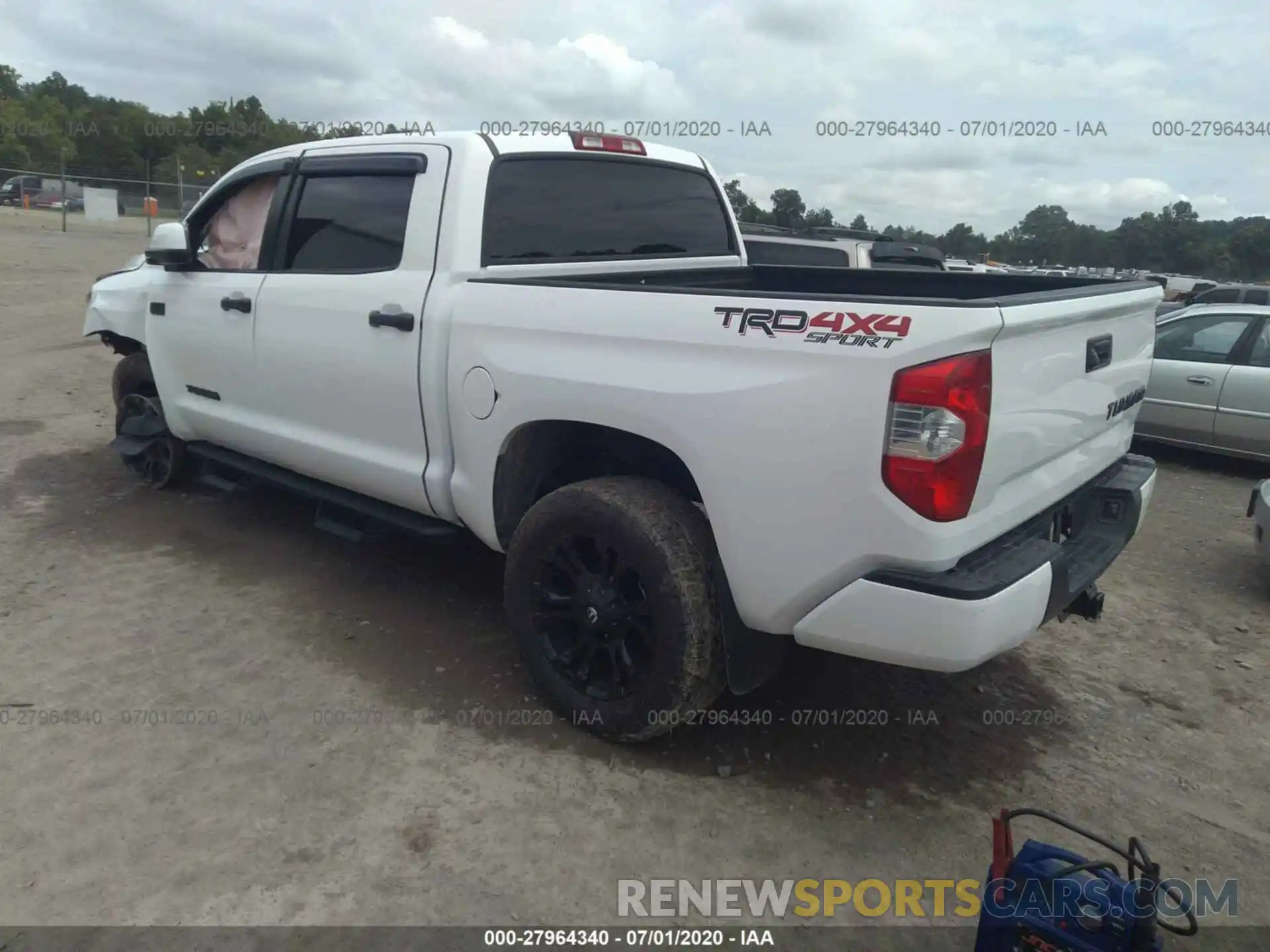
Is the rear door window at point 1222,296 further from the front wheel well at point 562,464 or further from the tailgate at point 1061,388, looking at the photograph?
the front wheel well at point 562,464

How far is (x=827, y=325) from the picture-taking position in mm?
2459

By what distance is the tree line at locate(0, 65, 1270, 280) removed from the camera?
1755cm

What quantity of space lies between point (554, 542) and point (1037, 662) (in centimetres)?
221

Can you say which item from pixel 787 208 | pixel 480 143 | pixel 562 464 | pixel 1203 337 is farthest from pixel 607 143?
pixel 787 208

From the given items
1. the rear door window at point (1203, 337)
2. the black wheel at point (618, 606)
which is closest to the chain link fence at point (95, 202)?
the rear door window at point (1203, 337)

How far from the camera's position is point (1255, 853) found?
2.78 m

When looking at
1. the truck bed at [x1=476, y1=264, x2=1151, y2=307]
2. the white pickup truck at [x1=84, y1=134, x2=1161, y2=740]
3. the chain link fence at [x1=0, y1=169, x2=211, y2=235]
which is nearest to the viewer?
the white pickup truck at [x1=84, y1=134, x2=1161, y2=740]

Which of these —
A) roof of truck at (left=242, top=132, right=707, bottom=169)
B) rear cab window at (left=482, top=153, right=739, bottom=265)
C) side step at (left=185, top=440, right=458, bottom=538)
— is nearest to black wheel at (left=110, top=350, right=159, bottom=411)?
side step at (left=185, top=440, right=458, bottom=538)

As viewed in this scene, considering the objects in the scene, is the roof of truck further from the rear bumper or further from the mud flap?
the rear bumper

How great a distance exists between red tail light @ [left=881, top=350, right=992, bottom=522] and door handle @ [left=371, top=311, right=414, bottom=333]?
192cm

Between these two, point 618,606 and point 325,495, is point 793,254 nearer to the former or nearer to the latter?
point 325,495

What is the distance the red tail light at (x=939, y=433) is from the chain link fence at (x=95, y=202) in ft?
99.2

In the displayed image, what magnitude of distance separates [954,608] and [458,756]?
168 cm

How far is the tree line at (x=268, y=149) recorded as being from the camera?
17547mm
